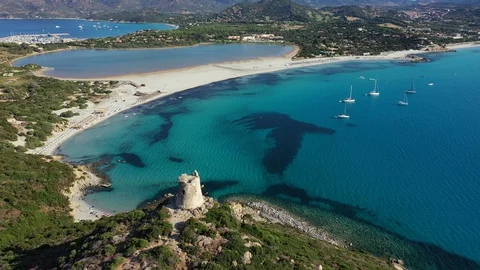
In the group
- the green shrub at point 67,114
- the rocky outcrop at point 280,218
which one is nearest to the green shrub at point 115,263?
the rocky outcrop at point 280,218

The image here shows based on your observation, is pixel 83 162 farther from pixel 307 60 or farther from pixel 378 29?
pixel 378 29

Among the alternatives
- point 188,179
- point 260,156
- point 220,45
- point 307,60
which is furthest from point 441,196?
point 220,45

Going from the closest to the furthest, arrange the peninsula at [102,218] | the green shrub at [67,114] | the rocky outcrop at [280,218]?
the peninsula at [102,218]
the rocky outcrop at [280,218]
the green shrub at [67,114]

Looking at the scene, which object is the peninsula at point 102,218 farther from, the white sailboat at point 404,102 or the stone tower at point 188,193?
the white sailboat at point 404,102

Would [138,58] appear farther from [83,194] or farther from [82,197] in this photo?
[82,197]

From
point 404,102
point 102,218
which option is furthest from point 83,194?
point 404,102

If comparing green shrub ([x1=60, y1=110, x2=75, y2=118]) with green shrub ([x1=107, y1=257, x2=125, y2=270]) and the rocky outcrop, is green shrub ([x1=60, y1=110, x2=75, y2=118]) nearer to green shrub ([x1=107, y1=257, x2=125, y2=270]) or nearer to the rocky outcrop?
the rocky outcrop
